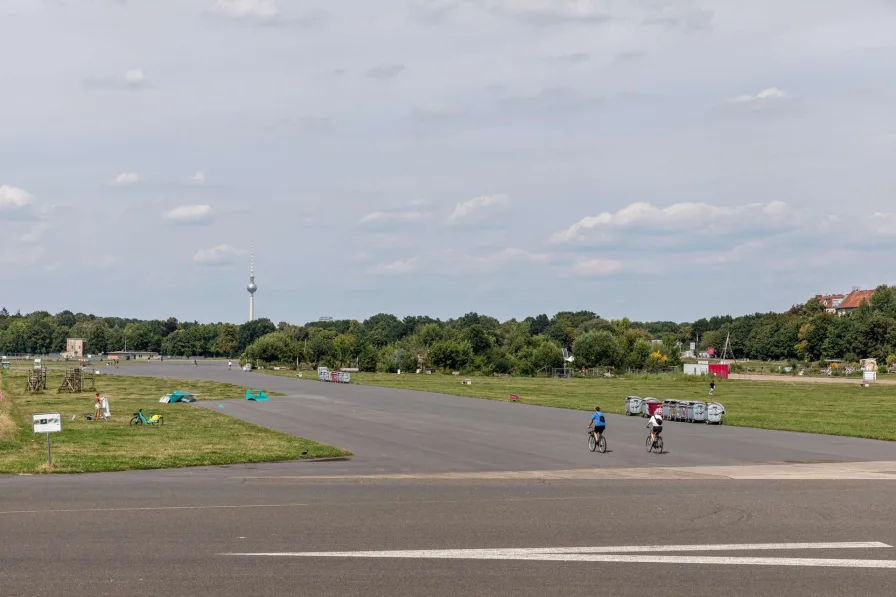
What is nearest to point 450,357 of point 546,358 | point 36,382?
point 546,358

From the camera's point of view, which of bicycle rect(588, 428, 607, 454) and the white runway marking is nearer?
the white runway marking

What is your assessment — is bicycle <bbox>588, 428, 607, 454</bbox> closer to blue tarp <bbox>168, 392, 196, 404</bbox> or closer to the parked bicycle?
the parked bicycle

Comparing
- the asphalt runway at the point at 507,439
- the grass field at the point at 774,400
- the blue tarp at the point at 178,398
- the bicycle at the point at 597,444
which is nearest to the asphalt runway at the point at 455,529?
the asphalt runway at the point at 507,439

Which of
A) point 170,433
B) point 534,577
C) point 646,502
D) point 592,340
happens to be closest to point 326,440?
point 170,433

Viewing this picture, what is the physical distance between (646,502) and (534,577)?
29.5ft

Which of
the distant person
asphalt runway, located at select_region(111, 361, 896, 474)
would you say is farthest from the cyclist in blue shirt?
asphalt runway, located at select_region(111, 361, 896, 474)

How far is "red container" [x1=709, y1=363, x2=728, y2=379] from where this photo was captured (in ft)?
405

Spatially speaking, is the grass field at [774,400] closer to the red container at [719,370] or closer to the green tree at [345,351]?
the red container at [719,370]

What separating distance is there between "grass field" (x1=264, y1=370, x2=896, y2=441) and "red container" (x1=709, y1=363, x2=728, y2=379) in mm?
5138

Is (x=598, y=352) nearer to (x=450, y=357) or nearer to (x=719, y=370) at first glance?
(x=450, y=357)

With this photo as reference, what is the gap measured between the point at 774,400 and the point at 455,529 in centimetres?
6758

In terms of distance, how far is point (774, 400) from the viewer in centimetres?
7894

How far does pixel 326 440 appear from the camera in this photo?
41.1 m

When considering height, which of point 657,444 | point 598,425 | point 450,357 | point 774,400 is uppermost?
point 450,357
